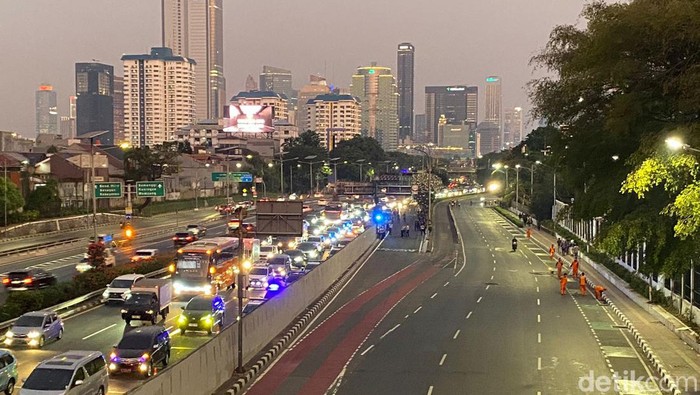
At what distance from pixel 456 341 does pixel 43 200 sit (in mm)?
53653

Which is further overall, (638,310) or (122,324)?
(638,310)

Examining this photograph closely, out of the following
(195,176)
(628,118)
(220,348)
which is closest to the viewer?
(220,348)

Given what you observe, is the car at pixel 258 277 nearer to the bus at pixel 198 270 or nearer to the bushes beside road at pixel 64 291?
the bus at pixel 198 270

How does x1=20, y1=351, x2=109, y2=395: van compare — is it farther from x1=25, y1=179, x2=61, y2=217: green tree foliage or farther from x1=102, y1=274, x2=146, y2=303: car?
x1=25, y1=179, x2=61, y2=217: green tree foliage

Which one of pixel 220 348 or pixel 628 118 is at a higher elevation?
pixel 628 118

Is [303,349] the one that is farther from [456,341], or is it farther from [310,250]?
[310,250]

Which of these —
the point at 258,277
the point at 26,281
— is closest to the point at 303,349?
the point at 258,277

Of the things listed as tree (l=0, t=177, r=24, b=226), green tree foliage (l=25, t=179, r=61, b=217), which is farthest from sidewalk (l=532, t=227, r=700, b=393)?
green tree foliage (l=25, t=179, r=61, b=217)

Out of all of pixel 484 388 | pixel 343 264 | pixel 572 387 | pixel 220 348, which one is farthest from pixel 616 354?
pixel 343 264

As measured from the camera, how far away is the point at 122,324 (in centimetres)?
3139

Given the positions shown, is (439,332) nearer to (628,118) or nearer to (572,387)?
(572,387)

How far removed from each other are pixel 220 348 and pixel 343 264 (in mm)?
28192

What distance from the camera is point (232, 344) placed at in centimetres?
2402

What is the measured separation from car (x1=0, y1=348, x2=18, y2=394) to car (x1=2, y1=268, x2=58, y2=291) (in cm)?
1766
